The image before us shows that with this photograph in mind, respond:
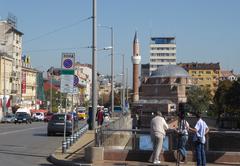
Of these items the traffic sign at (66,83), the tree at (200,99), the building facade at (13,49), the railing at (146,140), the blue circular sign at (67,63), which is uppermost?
the building facade at (13,49)

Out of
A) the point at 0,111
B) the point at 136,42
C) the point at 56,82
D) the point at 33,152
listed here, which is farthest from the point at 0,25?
the point at 33,152

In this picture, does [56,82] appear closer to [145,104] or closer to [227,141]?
[145,104]

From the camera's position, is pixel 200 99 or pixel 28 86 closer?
pixel 28 86

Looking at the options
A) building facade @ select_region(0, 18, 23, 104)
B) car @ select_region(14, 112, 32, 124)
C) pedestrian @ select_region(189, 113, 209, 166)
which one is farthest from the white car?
pedestrian @ select_region(189, 113, 209, 166)

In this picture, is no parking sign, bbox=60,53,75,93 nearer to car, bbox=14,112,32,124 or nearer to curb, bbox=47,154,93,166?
curb, bbox=47,154,93,166

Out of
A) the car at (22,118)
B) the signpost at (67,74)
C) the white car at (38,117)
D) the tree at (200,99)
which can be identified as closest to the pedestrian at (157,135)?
the signpost at (67,74)

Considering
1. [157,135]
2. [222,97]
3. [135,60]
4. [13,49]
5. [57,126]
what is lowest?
[57,126]

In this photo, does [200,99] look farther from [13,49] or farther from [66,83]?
[66,83]

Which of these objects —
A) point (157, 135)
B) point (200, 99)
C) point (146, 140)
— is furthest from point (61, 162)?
point (200, 99)

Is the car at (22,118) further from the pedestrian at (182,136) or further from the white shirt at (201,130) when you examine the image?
the white shirt at (201,130)

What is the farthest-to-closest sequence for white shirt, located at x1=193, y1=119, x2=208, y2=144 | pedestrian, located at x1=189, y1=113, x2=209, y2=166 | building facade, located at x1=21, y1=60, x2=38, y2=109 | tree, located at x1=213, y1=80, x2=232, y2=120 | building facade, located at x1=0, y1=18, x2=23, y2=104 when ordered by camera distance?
1. building facade, located at x1=21, y1=60, x2=38, y2=109
2. tree, located at x1=213, y1=80, x2=232, y2=120
3. building facade, located at x1=0, y1=18, x2=23, y2=104
4. white shirt, located at x1=193, y1=119, x2=208, y2=144
5. pedestrian, located at x1=189, y1=113, x2=209, y2=166

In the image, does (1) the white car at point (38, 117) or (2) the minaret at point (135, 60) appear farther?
(2) the minaret at point (135, 60)

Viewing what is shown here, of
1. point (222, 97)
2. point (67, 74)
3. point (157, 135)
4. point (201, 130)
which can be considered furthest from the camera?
point (222, 97)

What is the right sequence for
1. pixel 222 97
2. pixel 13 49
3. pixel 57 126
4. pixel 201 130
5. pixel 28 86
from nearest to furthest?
pixel 201 130 < pixel 57 126 < pixel 222 97 < pixel 13 49 < pixel 28 86
